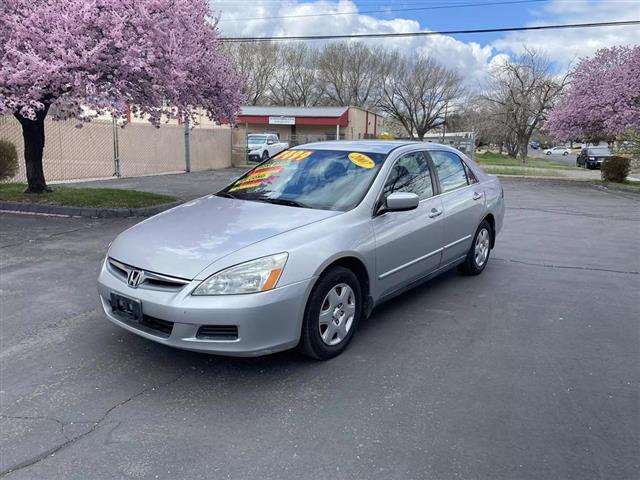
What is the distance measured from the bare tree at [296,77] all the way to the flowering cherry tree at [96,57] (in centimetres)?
4949

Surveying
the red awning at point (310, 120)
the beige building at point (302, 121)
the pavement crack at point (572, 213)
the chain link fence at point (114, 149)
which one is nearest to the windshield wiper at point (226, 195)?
the chain link fence at point (114, 149)

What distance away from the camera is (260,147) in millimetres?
28891

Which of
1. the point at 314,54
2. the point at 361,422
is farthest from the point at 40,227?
the point at 314,54

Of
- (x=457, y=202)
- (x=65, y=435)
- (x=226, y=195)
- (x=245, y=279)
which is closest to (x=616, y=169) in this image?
(x=457, y=202)

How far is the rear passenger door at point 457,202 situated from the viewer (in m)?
5.37

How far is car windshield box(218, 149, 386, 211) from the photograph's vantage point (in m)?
4.44

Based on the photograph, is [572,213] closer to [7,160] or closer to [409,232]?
[409,232]

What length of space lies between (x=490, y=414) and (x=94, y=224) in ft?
26.3

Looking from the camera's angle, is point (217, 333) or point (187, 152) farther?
point (187, 152)

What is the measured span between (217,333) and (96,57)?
7.62 meters

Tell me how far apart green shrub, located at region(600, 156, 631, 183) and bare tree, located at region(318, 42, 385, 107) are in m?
39.9

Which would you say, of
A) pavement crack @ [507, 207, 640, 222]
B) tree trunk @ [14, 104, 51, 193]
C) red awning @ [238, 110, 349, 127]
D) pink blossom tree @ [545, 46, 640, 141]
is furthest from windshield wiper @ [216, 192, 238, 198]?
red awning @ [238, 110, 349, 127]

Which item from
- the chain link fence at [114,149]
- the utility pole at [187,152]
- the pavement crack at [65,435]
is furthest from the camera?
→ the utility pole at [187,152]

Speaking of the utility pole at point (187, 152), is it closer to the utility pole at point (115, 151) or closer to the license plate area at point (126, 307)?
the utility pole at point (115, 151)
